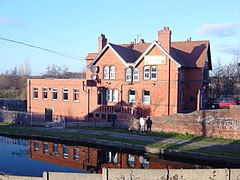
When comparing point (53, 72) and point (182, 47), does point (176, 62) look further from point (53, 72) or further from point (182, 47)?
point (53, 72)

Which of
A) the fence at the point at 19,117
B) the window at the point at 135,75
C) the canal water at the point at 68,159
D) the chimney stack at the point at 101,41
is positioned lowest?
the canal water at the point at 68,159

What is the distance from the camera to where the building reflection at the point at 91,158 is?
17.2 meters

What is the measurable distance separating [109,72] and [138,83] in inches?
140

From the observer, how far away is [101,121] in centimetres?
2911

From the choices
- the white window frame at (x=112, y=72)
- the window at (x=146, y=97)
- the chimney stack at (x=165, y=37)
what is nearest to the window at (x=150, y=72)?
the window at (x=146, y=97)

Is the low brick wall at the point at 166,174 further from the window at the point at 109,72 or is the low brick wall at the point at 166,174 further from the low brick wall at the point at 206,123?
the window at the point at 109,72

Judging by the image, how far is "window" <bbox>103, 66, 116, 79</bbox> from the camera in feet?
96.9

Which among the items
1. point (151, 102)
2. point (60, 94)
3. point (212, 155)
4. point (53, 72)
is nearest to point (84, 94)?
point (60, 94)

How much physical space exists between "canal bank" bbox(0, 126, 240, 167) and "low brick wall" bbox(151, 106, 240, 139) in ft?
4.55

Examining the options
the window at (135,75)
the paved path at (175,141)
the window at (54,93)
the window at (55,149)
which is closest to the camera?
the paved path at (175,141)

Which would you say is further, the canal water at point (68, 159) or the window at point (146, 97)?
the window at point (146, 97)

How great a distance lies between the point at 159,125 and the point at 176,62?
6451 mm

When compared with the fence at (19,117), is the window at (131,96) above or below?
above

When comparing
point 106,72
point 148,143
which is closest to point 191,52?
point 106,72
